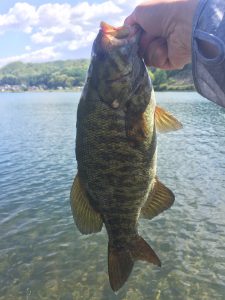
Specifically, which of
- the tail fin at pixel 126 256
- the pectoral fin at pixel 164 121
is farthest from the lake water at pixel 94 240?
the pectoral fin at pixel 164 121

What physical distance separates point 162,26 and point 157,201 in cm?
169

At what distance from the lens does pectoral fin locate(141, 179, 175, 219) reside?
392 cm

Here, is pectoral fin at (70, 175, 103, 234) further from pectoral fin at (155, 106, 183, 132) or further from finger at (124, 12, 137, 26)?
finger at (124, 12, 137, 26)

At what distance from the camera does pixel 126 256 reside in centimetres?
415

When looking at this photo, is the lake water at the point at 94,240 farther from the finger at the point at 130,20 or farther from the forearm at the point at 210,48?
the forearm at the point at 210,48

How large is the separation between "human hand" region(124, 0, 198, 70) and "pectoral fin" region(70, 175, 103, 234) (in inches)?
54.7

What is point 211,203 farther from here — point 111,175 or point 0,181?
point 111,175

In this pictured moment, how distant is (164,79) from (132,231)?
14496cm

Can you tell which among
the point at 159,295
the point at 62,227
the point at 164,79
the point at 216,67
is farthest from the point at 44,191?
the point at 164,79

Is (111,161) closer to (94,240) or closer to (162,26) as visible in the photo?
(162,26)

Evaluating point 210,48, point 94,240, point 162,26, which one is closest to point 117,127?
point 210,48

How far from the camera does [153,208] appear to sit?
3.96m

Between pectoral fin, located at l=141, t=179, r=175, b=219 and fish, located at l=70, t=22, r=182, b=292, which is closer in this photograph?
fish, located at l=70, t=22, r=182, b=292

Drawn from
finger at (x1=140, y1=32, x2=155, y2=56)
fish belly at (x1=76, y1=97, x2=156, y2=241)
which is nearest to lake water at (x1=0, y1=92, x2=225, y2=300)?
fish belly at (x1=76, y1=97, x2=156, y2=241)
